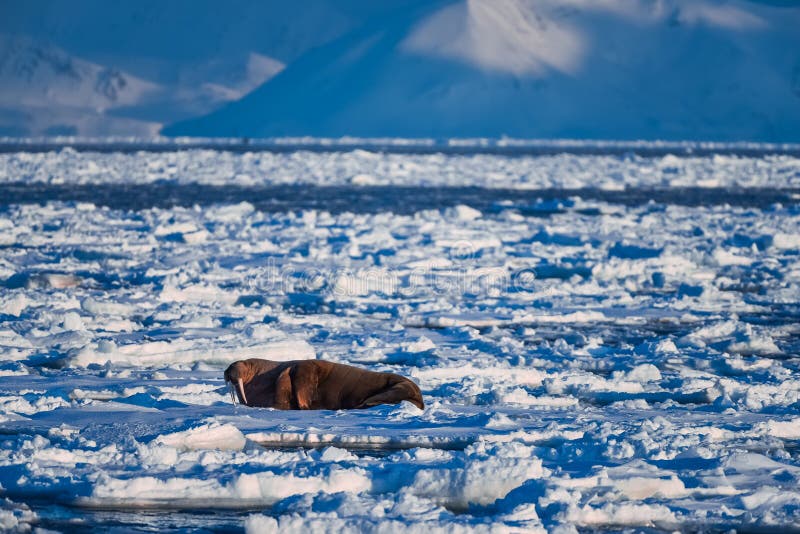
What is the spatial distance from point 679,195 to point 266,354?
23.9 m

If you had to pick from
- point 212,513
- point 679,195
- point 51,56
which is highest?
point 51,56

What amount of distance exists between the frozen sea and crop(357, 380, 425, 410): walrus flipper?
0.12 m

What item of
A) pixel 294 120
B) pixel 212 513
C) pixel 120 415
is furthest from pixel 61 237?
pixel 294 120

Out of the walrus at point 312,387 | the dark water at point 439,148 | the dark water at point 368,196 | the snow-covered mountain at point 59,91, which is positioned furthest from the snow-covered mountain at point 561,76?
the walrus at point 312,387

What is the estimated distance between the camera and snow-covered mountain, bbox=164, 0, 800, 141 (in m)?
127

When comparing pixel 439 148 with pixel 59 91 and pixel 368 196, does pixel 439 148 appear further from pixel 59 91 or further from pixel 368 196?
pixel 59 91

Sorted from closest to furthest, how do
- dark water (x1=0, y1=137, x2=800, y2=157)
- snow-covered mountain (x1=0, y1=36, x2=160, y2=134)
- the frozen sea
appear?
the frozen sea, dark water (x1=0, y1=137, x2=800, y2=157), snow-covered mountain (x1=0, y1=36, x2=160, y2=134)

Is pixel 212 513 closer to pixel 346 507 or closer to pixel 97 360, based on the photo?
pixel 346 507

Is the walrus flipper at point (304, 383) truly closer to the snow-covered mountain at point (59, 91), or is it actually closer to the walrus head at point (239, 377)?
the walrus head at point (239, 377)

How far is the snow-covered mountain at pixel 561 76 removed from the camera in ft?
417

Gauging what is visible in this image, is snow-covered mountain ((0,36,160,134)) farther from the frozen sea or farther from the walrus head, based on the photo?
the walrus head

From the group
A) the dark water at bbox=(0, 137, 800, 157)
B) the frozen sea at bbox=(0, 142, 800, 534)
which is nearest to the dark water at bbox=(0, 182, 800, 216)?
the frozen sea at bbox=(0, 142, 800, 534)

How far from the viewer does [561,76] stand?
132 metres

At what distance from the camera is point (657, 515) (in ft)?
14.8
